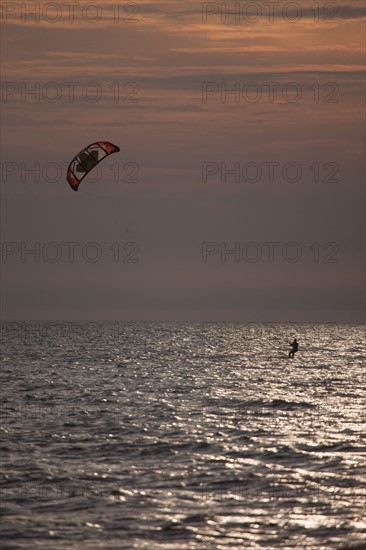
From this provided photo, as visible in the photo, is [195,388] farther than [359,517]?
Yes

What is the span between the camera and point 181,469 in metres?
27.0

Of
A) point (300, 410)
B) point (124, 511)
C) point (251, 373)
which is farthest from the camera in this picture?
point (251, 373)

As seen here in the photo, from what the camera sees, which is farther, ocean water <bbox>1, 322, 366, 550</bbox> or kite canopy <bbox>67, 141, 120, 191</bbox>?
kite canopy <bbox>67, 141, 120, 191</bbox>

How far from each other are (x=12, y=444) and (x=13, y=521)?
10.2 metres

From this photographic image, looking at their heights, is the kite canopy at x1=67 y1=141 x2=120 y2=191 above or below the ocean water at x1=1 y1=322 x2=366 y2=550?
above

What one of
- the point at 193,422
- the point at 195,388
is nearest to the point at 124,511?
the point at 193,422

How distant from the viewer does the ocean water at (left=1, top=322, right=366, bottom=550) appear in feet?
66.1

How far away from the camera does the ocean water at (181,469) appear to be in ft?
66.1

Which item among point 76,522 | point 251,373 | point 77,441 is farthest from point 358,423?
point 251,373

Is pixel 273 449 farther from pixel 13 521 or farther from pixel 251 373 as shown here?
pixel 251 373

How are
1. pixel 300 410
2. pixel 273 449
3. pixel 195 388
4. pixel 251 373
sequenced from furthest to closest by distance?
pixel 251 373, pixel 195 388, pixel 300 410, pixel 273 449

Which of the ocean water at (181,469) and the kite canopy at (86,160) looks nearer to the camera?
the ocean water at (181,469)

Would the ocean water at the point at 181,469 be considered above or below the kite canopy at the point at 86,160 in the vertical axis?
below

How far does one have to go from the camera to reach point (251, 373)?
240ft
